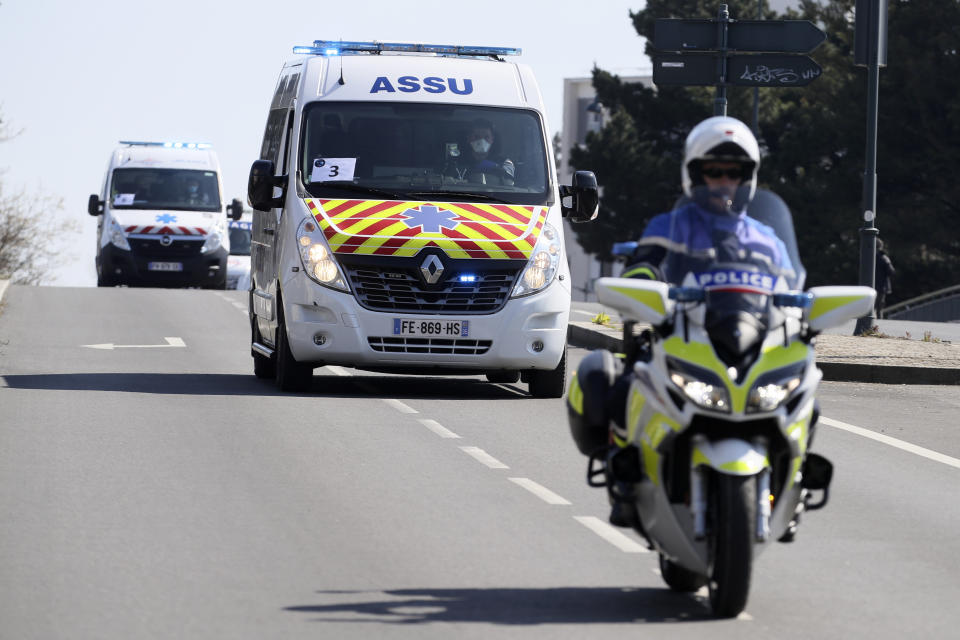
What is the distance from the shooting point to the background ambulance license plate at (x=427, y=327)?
49.1ft

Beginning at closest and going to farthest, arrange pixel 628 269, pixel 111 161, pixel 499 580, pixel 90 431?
pixel 628 269
pixel 499 580
pixel 90 431
pixel 111 161

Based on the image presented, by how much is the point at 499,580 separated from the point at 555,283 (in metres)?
7.66

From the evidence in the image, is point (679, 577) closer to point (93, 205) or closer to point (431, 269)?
point (431, 269)

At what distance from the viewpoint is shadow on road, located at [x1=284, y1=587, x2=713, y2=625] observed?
6.92 metres

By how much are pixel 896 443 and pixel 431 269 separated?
148 inches

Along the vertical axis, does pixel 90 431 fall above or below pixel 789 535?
below

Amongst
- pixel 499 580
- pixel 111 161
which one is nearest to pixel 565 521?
pixel 499 580

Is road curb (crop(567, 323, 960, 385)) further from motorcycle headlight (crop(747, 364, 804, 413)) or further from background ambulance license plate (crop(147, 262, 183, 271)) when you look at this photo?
background ambulance license plate (crop(147, 262, 183, 271))

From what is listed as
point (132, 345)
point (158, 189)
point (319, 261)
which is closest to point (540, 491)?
point (319, 261)

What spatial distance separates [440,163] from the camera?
15695 millimetres

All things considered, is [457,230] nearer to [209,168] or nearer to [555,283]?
[555,283]

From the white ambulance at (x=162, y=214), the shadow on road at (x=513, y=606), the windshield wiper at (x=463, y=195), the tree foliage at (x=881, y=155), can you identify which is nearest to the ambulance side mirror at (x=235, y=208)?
the white ambulance at (x=162, y=214)

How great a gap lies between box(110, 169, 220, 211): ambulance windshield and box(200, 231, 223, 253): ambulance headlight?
0.51m

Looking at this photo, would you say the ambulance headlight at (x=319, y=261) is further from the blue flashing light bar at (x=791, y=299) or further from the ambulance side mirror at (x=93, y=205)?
the ambulance side mirror at (x=93, y=205)
